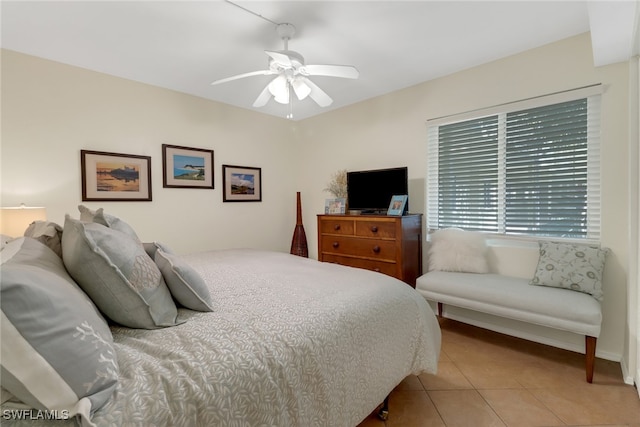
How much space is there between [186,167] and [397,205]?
243cm

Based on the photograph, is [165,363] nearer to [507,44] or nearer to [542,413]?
[542,413]

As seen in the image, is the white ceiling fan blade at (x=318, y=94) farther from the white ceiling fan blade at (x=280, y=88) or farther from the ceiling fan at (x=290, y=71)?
the white ceiling fan blade at (x=280, y=88)

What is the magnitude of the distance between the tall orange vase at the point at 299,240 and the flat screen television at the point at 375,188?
1.02 meters

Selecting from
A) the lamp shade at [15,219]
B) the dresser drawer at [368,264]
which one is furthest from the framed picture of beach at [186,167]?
the dresser drawer at [368,264]

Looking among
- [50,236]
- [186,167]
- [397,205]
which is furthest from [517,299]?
[186,167]

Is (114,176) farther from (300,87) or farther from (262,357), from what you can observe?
(262,357)

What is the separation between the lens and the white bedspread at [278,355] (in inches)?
31.5

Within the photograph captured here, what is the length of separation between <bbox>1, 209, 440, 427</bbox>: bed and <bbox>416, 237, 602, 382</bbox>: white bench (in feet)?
2.59

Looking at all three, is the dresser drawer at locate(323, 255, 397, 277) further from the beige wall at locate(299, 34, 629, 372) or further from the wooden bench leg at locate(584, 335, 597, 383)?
the wooden bench leg at locate(584, 335, 597, 383)

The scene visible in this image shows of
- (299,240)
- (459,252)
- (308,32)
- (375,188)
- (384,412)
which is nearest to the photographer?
(384,412)

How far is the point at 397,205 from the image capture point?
9.84 ft

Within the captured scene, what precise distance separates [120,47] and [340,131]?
251 centimetres

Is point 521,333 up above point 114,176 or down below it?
below

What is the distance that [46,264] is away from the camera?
3.08 ft
